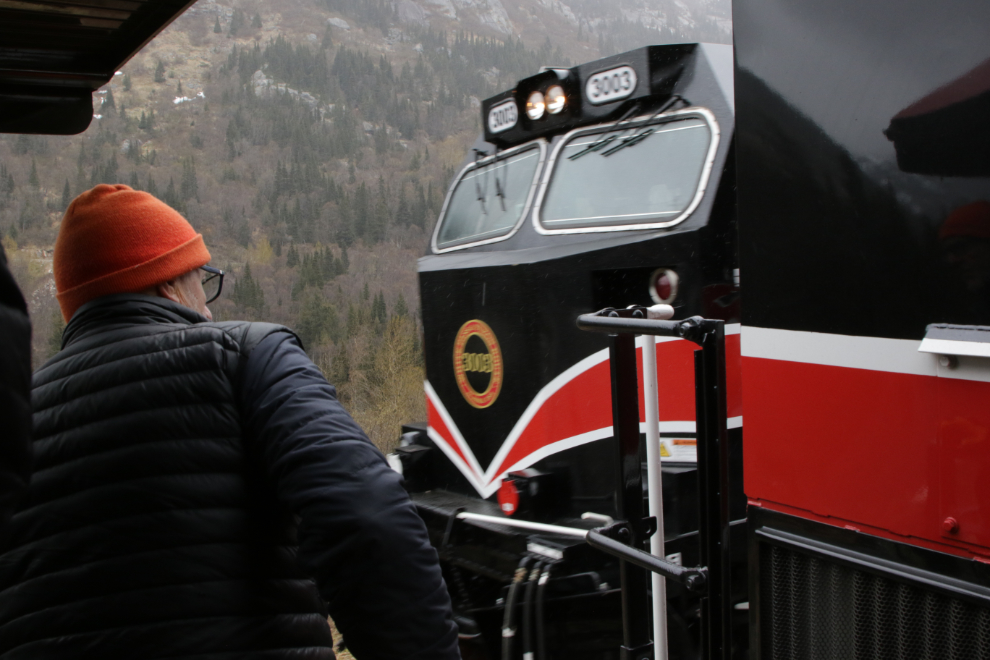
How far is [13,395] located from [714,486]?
1.44 meters

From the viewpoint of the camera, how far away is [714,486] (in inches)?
74.4

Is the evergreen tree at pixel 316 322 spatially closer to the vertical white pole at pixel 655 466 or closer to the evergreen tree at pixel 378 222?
the evergreen tree at pixel 378 222

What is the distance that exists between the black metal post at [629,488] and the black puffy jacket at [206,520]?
918 mm

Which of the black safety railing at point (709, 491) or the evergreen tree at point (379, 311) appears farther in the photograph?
the evergreen tree at point (379, 311)

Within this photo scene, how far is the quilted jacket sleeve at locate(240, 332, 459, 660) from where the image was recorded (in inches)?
51.7

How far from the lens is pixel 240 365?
1.45 metres

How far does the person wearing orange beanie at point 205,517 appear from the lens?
4.35 feet

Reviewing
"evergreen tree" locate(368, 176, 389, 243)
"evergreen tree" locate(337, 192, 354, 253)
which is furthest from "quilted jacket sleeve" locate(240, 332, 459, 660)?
"evergreen tree" locate(368, 176, 389, 243)

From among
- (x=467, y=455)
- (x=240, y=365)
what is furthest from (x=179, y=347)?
(x=467, y=455)

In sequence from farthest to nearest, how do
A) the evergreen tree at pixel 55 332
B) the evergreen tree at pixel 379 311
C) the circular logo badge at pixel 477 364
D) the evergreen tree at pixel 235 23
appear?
the evergreen tree at pixel 235 23 < the evergreen tree at pixel 379 311 < the evergreen tree at pixel 55 332 < the circular logo badge at pixel 477 364

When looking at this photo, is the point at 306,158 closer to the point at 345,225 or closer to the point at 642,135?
the point at 345,225

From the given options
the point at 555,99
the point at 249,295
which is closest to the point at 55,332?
the point at 249,295

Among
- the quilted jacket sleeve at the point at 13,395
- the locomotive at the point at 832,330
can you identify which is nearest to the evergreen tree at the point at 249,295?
the locomotive at the point at 832,330

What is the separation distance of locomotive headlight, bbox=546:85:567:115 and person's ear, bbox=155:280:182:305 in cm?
257
